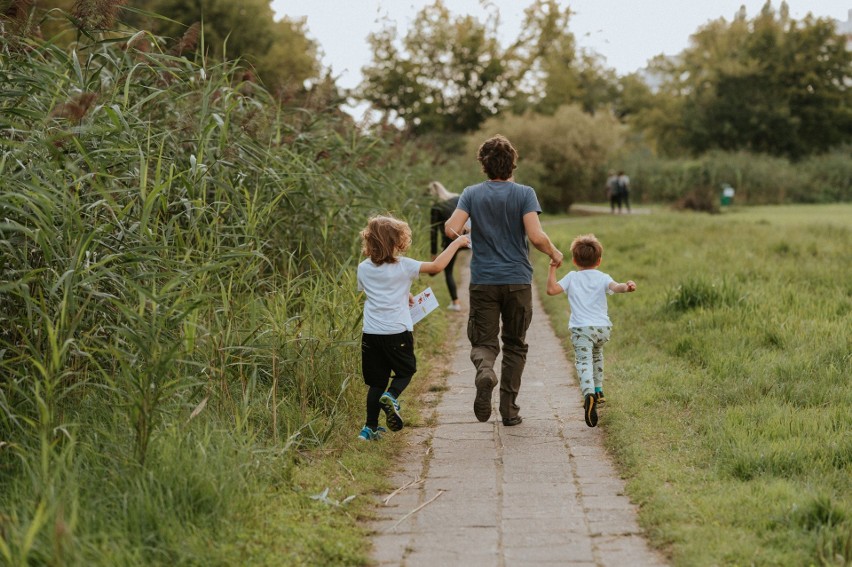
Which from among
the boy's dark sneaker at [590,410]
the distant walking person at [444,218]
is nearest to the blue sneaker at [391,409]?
the boy's dark sneaker at [590,410]

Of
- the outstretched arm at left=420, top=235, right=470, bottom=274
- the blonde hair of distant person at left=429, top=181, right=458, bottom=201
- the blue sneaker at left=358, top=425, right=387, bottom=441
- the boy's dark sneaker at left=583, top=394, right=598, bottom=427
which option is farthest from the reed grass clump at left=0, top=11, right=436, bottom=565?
the blonde hair of distant person at left=429, top=181, right=458, bottom=201

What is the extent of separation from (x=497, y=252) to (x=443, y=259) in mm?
429

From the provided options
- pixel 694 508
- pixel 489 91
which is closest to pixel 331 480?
pixel 694 508

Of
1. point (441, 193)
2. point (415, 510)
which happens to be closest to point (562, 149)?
point (441, 193)

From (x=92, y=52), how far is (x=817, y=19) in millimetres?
52700

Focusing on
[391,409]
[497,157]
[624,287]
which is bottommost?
[391,409]

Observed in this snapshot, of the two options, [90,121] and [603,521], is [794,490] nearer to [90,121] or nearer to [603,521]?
[603,521]

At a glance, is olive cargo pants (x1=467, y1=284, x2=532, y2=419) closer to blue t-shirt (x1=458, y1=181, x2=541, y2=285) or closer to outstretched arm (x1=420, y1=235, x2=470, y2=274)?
blue t-shirt (x1=458, y1=181, x2=541, y2=285)

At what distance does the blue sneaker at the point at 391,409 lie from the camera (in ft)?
19.1

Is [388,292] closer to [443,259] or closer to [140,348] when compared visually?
[443,259]

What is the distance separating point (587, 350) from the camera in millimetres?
6289

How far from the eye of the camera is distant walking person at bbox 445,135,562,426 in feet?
19.9

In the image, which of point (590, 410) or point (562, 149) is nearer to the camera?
point (590, 410)

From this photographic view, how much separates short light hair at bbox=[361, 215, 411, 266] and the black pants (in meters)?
0.47
